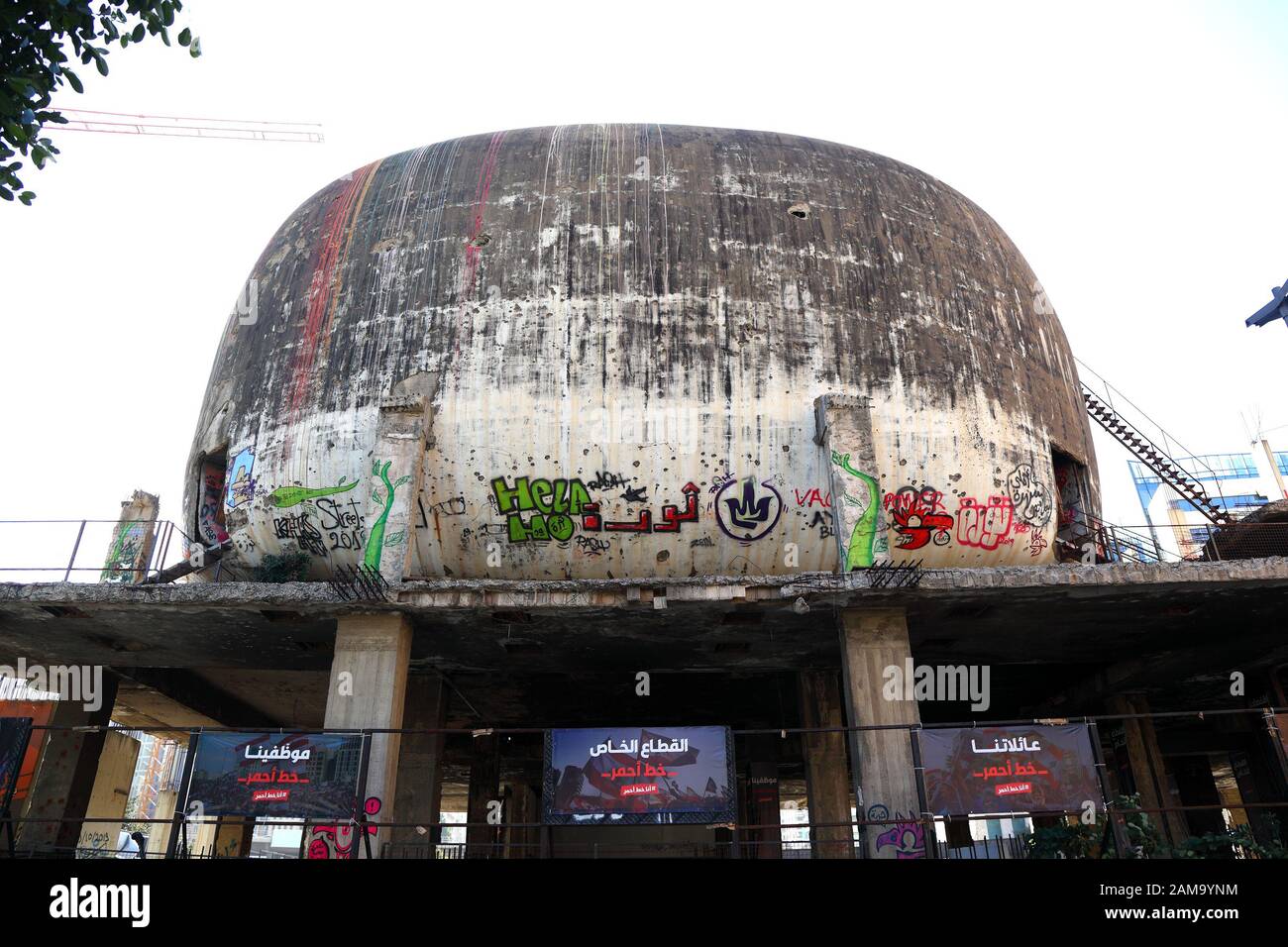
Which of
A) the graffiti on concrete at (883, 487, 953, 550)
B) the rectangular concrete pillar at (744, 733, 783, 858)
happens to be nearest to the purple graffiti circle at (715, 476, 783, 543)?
the graffiti on concrete at (883, 487, 953, 550)

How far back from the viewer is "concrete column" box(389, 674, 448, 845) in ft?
60.8

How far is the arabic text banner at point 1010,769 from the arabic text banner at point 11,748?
40.4 feet

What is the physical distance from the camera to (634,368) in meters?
16.9

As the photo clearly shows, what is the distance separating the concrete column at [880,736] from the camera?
532 inches

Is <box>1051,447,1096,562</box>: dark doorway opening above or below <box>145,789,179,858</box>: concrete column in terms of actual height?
above

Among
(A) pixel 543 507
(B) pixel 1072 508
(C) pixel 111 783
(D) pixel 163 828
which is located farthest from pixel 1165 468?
(D) pixel 163 828

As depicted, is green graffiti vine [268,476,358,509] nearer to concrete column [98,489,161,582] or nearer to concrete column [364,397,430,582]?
concrete column [364,397,430,582]

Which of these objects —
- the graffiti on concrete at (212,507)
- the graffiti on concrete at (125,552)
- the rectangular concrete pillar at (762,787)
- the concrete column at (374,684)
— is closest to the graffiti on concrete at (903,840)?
the concrete column at (374,684)

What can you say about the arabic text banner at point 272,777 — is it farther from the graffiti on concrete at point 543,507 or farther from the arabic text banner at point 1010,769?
the arabic text banner at point 1010,769

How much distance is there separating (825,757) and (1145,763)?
8392 millimetres

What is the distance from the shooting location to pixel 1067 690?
75.5ft

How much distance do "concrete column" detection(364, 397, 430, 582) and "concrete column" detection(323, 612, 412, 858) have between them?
1008 mm
